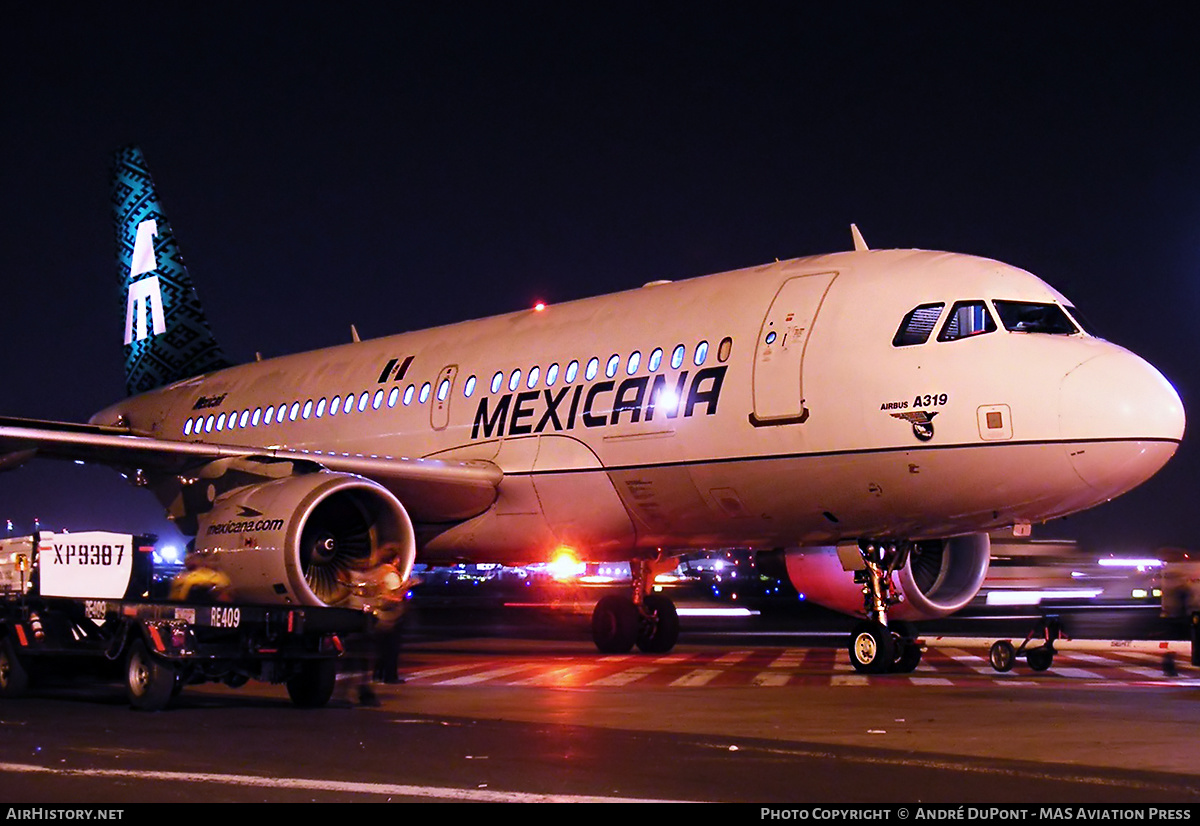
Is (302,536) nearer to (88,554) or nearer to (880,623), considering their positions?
(88,554)

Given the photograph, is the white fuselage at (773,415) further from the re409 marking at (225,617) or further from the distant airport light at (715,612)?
the distant airport light at (715,612)

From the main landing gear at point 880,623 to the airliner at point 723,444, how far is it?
27mm

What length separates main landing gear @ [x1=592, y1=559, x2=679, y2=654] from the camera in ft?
70.3

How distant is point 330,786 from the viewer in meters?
8.56

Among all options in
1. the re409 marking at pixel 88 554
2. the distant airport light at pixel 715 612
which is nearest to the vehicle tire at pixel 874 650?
the re409 marking at pixel 88 554

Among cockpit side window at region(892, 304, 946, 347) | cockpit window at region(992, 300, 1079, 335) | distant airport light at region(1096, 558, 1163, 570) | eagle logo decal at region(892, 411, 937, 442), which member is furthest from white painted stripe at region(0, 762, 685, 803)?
distant airport light at region(1096, 558, 1163, 570)

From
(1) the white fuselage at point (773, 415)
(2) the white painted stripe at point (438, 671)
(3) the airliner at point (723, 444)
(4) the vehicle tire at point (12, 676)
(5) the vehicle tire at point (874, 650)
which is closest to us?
(4) the vehicle tire at point (12, 676)

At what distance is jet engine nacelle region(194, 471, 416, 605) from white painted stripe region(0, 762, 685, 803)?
740 centimetres

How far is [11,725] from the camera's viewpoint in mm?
11945

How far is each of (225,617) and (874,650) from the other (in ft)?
24.1

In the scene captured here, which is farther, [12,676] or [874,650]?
[874,650]

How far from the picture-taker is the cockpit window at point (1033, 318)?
1550 centimetres

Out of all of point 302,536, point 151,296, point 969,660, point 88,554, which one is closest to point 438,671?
point 302,536

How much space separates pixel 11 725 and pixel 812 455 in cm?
841
